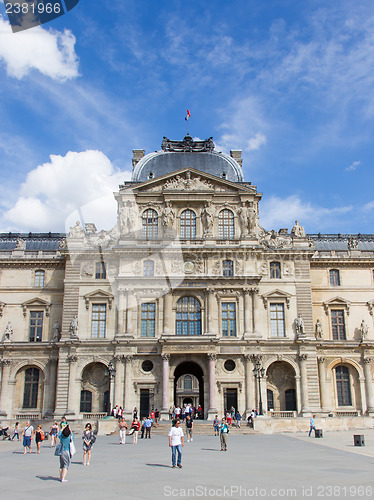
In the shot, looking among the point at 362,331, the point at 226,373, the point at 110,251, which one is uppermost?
the point at 110,251

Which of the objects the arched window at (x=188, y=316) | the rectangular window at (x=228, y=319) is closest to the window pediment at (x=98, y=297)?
the arched window at (x=188, y=316)

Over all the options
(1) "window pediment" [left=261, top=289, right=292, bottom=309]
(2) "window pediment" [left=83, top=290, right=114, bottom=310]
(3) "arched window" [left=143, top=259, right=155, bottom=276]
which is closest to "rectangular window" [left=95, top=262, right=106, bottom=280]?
(2) "window pediment" [left=83, top=290, right=114, bottom=310]

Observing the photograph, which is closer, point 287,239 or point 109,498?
point 109,498

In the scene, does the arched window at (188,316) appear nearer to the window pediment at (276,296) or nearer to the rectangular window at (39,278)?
the window pediment at (276,296)

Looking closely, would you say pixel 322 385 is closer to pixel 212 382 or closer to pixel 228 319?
pixel 228 319

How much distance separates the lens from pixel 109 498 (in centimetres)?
1375

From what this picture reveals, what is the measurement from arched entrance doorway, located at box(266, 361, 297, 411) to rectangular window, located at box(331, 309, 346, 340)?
273 inches

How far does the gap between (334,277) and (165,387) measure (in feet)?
68.5

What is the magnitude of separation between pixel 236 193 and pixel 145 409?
22.1 metres

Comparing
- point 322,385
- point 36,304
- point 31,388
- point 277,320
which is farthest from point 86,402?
point 322,385

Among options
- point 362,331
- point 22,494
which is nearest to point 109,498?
point 22,494

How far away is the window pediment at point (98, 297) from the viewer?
50.0m

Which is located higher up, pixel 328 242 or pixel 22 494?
pixel 328 242

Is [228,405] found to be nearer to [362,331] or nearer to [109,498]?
[362,331]
